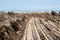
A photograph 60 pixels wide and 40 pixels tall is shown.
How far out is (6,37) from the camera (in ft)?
70.5

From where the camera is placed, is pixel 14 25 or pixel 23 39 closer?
pixel 23 39

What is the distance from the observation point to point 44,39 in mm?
27531

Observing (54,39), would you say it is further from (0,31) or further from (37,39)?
(0,31)

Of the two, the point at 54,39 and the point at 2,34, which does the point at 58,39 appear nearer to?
the point at 54,39

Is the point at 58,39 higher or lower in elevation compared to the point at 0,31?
lower

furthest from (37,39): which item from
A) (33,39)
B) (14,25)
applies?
(14,25)

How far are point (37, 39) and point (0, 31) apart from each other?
7.84 m

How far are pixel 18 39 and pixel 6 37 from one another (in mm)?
5886

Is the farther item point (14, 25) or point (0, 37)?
point (14, 25)

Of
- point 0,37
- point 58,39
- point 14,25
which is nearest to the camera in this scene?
point 0,37

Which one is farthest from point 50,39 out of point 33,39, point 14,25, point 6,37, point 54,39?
point 14,25

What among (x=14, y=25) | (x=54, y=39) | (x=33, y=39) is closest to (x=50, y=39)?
(x=54, y=39)

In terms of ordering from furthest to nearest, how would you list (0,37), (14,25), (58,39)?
(14,25)
(58,39)
(0,37)

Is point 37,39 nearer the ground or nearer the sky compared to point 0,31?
nearer the ground
